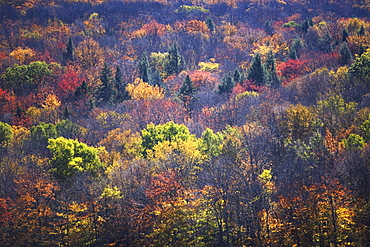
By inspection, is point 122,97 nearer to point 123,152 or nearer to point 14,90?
point 14,90

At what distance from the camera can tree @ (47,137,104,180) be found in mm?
51062

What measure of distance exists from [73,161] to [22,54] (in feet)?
263

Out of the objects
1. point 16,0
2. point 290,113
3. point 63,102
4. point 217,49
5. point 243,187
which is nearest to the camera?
point 243,187

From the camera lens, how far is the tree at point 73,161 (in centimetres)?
5106

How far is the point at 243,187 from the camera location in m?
40.3

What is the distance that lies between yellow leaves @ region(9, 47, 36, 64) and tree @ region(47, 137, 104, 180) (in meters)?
70.4

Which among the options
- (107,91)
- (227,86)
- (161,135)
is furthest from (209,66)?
(161,135)

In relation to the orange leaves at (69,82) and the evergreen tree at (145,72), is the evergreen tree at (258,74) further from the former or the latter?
the orange leaves at (69,82)

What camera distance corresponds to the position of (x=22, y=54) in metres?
122

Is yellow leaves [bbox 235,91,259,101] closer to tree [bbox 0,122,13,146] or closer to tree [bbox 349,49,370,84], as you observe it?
tree [bbox 349,49,370,84]

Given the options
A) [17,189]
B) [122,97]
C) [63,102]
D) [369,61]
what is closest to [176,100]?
[122,97]

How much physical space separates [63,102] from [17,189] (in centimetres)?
4677

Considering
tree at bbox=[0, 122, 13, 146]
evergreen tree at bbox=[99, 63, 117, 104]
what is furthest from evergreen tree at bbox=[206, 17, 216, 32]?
tree at bbox=[0, 122, 13, 146]

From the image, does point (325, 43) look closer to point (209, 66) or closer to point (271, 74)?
point (271, 74)
